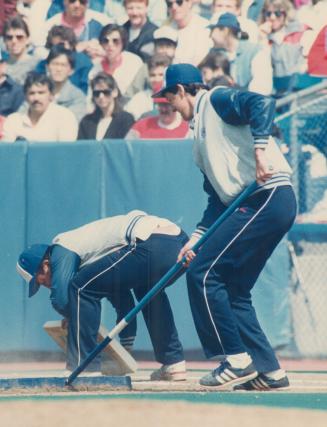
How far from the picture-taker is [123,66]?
11.0 metres

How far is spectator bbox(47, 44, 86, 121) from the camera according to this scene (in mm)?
10609

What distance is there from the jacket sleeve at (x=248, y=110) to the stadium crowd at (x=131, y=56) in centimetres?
351

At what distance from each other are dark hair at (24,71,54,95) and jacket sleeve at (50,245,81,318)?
150 inches

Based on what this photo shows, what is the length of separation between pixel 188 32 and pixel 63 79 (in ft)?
4.36

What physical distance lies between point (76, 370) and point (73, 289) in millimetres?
496

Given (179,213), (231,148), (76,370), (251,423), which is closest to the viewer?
(251,423)

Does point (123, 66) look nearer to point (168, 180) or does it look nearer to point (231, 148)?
point (168, 180)

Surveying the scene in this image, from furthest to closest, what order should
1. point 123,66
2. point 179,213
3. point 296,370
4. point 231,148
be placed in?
point 123,66 < point 179,213 < point 296,370 < point 231,148

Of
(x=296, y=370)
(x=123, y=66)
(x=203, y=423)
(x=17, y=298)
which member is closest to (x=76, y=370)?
(x=203, y=423)

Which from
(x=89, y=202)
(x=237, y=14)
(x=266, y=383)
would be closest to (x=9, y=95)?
(x=89, y=202)

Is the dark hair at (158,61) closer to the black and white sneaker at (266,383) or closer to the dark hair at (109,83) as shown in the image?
the dark hair at (109,83)

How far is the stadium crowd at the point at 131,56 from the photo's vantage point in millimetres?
10219

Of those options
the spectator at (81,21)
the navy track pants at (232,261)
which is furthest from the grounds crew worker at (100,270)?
the spectator at (81,21)

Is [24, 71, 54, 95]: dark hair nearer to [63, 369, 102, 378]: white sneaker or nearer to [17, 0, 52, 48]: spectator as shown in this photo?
[17, 0, 52, 48]: spectator
